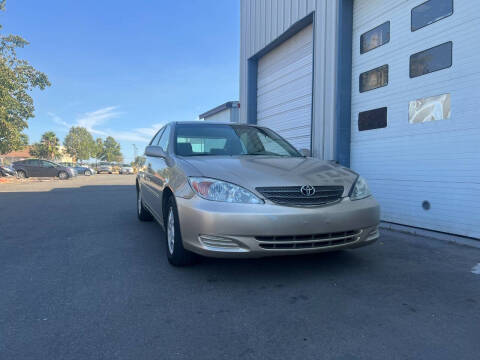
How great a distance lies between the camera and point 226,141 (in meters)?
3.95

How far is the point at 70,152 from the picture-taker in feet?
305

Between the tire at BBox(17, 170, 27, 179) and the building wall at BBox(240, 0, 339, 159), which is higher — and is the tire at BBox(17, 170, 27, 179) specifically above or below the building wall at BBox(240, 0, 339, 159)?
below

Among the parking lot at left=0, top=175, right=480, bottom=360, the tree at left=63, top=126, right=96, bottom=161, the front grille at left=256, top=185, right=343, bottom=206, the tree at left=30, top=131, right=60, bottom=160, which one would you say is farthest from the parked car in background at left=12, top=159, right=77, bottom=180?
the tree at left=63, top=126, right=96, bottom=161

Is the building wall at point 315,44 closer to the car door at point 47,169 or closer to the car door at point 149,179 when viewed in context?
the car door at point 149,179

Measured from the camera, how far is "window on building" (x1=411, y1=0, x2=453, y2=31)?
15.6ft

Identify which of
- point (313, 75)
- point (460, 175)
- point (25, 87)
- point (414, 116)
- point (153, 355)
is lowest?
point (153, 355)

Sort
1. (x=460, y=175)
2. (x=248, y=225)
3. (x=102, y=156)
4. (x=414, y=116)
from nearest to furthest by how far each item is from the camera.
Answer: (x=248, y=225)
(x=460, y=175)
(x=414, y=116)
(x=102, y=156)

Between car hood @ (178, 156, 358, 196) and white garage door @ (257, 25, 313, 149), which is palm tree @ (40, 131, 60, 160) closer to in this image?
white garage door @ (257, 25, 313, 149)

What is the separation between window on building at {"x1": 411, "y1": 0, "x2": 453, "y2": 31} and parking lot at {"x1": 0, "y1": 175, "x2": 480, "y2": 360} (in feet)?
10.8

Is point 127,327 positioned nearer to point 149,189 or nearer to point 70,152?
point 149,189

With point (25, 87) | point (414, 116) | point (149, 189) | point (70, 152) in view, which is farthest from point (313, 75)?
point (70, 152)

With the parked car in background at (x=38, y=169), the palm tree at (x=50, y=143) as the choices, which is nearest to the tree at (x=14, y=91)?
the parked car in background at (x=38, y=169)

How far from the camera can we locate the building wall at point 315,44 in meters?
6.64

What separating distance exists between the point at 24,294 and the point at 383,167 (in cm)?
534
